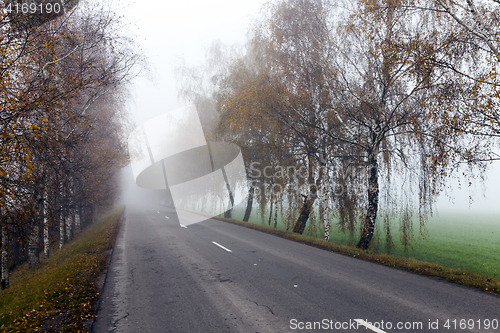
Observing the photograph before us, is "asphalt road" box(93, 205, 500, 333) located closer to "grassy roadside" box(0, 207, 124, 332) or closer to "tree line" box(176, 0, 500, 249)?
"grassy roadside" box(0, 207, 124, 332)

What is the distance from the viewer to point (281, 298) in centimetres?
564

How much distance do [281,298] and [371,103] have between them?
8.61m

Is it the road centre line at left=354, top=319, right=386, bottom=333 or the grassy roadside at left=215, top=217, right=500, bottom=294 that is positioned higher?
the road centre line at left=354, top=319, right=386, bottom=333

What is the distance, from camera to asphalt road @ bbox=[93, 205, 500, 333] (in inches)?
178

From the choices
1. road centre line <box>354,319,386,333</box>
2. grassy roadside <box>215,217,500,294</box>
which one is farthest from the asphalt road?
grassy roadside <box>215,217,500,294</box>

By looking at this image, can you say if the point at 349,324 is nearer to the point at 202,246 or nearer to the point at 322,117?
the point at 202,246

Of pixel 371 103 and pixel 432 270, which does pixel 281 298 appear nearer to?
pixel 432 270

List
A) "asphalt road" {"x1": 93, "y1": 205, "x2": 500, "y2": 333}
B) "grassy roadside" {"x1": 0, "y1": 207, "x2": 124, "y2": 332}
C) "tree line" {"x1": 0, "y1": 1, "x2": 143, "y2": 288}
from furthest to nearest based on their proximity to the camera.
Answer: "tree line" {"x1": 0, "y1": 1, "x2": 143, "y2": 288} < "grassy roadside" {"x1": 0, "y1": 207, "x2": 124, "y2": 332} < "asphalt road" {"x1": 93, "y1": 205, "x2": 500, "y2": 333}

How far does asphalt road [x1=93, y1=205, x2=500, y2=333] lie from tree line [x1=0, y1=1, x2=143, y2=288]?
274 centimetres

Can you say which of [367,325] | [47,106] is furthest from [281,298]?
[47,106]

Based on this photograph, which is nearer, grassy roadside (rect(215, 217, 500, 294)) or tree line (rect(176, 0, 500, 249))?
grassy roadside (rect(215, 217, 500, 294))

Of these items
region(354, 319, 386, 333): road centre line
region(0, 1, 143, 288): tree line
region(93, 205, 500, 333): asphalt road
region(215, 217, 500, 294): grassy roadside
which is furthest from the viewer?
region(215, 217, 500, 294): grassy roadside

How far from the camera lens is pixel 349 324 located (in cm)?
447

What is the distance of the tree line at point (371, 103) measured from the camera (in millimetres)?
7723
